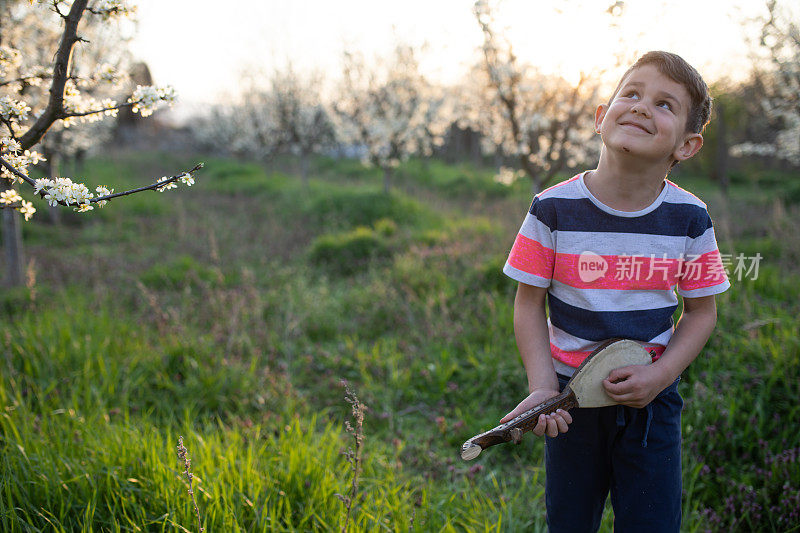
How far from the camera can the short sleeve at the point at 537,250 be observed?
4.77ft

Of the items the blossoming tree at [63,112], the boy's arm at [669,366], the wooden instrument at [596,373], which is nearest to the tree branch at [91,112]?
the blossoming tree at [63,112]

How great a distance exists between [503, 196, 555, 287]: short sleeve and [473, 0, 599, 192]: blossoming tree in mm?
3374

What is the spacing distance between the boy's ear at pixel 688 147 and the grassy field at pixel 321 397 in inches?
53.8

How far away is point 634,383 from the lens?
136 cm

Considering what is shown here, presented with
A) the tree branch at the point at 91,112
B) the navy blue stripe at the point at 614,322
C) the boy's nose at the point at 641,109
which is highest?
the tree branch at the point at 91,112

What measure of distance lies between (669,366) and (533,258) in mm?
471

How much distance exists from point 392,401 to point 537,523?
1.44 meters

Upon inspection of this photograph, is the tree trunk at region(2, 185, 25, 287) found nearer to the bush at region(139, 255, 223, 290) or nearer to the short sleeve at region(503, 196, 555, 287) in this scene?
the bush at region(139, 255, 223, 290)

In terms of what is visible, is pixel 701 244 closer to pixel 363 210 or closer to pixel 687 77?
pixel 687 77

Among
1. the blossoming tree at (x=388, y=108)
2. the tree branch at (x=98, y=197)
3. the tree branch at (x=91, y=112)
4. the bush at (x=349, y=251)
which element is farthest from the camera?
the blossoming tree at (x=388, y=108)

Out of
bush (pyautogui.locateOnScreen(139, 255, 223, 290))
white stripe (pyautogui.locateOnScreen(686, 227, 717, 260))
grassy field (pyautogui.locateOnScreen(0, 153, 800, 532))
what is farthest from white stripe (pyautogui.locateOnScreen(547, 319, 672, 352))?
bush (pyautogui.locateOnScreen(139, 255, 223, 290))

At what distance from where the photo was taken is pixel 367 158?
11.7 m

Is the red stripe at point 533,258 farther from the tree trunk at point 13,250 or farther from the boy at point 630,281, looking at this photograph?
the tree trunk at point 13,250

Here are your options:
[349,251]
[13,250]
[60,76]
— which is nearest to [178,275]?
[13,250]
